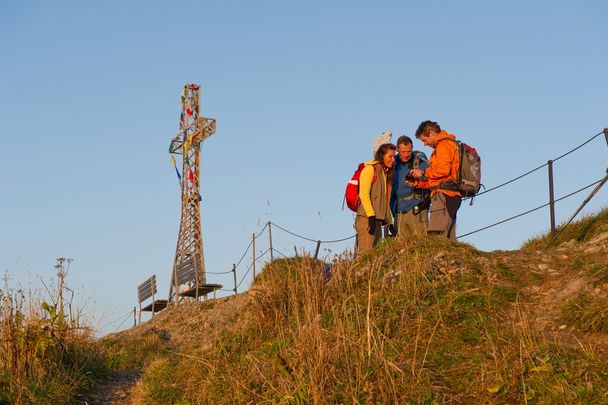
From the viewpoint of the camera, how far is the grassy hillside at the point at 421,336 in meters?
6.09

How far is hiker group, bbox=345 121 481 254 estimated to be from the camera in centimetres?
952

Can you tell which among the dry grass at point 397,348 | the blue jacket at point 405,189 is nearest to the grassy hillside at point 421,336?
the dry grass at point 397,348

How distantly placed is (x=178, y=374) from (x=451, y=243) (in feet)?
10.7

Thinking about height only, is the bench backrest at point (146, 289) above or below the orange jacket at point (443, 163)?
above

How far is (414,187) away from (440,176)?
59cm

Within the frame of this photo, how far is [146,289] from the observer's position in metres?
24.1

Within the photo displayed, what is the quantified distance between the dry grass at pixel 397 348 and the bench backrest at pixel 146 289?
13.6m

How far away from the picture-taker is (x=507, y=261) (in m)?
9.07

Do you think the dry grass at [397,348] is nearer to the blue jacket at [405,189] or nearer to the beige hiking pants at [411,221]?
the beige hiking pants at [411,221]

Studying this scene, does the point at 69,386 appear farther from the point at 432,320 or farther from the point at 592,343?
the point at 592,343

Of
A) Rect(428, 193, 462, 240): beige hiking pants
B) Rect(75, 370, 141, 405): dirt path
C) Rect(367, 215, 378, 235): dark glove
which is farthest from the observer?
Rect(367, 215, 378, 235): dark glove

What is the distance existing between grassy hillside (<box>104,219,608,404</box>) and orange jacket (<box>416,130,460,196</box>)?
0.71 metres

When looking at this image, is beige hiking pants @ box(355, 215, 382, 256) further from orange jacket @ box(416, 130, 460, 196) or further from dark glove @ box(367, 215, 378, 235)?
orange jacket @ box(416, 130, 460, 196)

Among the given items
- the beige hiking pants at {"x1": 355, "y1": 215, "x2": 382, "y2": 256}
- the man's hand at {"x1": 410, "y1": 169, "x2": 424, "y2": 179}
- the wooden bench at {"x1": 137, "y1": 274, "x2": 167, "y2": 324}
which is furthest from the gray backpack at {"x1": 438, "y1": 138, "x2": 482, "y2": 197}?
the wooden bench at {"x1": 137, "y1": 274, "x2": 167, "y2": 324}
